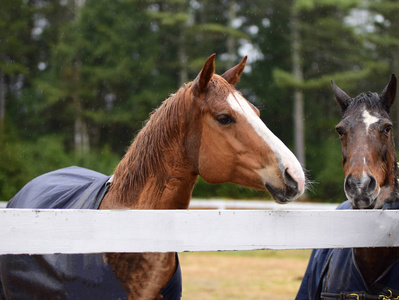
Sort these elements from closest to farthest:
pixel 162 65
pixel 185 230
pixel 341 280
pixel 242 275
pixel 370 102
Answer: pixel 185 230 → pixel 341 280 → pixel 370 102 → pixel 242 275 → pixel 162 65

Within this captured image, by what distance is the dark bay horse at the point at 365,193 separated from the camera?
3.13 meters

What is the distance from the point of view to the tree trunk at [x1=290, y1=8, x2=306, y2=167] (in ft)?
68.5

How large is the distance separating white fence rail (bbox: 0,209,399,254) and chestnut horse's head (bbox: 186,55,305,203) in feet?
1.24

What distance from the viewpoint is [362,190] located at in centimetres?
314

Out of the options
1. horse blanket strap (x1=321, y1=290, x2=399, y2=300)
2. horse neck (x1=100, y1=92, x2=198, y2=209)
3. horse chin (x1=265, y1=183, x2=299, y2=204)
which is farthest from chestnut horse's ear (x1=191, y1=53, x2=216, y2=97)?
horse blanket strap (x1=321, y1=290, x2=399, y2=300)

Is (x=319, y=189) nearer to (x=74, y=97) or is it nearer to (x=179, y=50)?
(x=179, y=50)

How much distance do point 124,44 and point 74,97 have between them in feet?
12.1

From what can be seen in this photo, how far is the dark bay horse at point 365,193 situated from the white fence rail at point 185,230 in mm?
607

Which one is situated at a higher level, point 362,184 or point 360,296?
point 362,184

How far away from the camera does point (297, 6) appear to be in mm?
20953

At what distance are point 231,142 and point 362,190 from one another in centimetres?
95

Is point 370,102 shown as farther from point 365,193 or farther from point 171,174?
point 171,174

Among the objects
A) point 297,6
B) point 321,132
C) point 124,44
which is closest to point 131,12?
point 124,44

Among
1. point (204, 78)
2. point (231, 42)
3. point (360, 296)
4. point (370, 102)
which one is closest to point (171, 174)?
point (204, 78)
